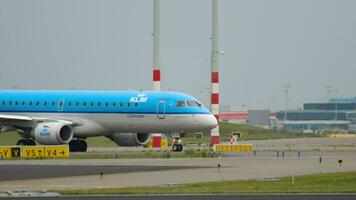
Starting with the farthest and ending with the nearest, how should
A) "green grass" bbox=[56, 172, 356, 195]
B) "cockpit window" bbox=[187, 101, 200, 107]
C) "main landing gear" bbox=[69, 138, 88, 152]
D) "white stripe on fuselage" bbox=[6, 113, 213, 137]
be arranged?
1. "main landing gear" bbox=[69, 138, 88, 152]
2. "cockpit window" bbox=[187, 101, 200, 107]
3. "white stripe on fuselage" bbox=[6, 113, 213, 137]
4. "green grass" bbox=[56, 172, 356, 195]

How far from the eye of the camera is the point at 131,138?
3295 inches

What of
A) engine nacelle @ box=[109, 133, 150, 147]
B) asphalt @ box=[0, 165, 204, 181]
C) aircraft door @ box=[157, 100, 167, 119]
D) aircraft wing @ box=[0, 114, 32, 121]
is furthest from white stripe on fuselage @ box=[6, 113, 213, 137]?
asphalt @ box=[0, 165, 204, 181]

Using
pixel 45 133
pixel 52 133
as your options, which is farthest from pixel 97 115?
pixel 45 133

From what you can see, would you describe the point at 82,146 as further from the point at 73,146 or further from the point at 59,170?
the point at 59,170

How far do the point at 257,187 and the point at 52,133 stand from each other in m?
37.1

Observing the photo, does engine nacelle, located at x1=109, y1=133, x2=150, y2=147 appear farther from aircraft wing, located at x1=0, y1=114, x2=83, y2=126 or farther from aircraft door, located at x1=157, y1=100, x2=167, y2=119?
aircraft door, located at x1=157, y1=100, x2=167, y2=119

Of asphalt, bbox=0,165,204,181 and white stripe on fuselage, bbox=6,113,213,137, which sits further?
white stripe on fuselage, bbox=6,113,213,137

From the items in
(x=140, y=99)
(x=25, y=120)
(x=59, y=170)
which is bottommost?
(x=59, y=170)

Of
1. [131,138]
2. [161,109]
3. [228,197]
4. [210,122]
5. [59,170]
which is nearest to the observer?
[228,197]

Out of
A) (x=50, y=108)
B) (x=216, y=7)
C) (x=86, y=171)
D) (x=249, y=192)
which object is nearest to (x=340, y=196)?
(x=249, y=192)

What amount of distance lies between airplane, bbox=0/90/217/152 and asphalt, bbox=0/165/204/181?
20359 mm

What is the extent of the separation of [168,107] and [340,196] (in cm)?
4053

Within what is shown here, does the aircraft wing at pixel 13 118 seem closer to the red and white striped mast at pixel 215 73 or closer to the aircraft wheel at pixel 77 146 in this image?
the aircraft wheel at pixel 77 146

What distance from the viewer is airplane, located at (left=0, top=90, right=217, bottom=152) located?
78.1m
